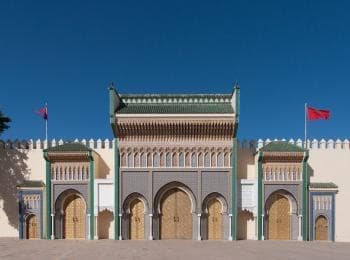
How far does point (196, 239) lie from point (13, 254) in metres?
7.30

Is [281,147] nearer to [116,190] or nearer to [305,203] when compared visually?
[305,203]

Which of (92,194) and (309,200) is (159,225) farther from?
(309,200)

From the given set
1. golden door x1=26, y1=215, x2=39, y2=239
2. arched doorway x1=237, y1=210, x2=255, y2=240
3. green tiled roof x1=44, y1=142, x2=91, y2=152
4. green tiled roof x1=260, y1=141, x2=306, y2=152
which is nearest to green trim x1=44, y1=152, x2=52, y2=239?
green tiled roof x1=44, y1=142, x2=91, y2=152

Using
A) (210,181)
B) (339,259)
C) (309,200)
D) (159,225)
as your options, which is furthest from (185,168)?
(339,259)

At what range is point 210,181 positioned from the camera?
1452cm

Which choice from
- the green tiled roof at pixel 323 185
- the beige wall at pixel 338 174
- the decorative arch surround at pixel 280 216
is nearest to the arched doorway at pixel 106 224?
the decorative arch surround at pixel 280 216

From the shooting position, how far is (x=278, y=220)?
14.6 metres

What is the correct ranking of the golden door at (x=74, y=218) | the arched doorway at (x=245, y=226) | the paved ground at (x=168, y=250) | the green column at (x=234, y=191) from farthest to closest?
the arched doorway at (x=245, y=226) < the golden door at (x=74, y=218) < the green column at (x=234, y=191) < the paved ground at (x=168, y=250)

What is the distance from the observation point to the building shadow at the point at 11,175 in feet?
51.5

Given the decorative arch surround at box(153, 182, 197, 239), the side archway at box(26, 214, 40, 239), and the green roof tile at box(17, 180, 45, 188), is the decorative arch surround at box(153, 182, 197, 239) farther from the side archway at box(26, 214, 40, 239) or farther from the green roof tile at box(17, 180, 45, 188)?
the side archway at box(26, 214, 40, 239)

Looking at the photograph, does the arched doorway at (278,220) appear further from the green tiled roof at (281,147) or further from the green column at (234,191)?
the green tiled roof at (281,147)

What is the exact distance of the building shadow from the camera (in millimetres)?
15711

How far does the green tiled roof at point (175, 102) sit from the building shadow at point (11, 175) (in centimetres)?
578

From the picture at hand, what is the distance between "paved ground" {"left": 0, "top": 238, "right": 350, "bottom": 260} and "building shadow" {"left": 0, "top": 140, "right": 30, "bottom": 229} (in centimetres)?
183
